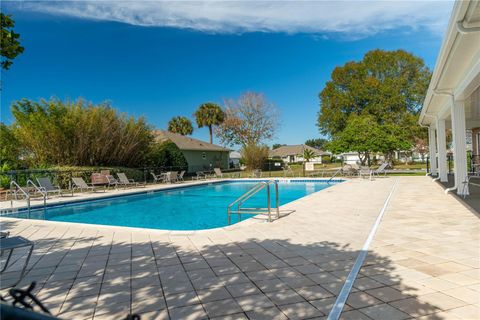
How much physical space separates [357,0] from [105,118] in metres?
13.9

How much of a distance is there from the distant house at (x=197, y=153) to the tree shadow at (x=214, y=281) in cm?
2089

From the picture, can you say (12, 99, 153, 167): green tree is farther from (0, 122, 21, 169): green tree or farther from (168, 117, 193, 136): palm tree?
(168, 117, 193, 136): palm tree

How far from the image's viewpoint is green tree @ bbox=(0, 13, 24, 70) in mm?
2904

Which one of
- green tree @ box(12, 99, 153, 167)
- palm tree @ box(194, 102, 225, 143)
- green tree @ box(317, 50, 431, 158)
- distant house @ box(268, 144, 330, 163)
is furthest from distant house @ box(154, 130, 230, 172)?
distant house @ box(268, 144, 330, 163)

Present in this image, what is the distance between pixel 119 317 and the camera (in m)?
2.43

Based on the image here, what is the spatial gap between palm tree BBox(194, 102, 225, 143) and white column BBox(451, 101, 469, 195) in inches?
1218

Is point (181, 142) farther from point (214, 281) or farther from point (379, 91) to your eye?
point (214, 281)

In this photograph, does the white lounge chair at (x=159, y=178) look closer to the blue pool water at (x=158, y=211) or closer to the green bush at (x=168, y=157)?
the green bush at (x=168, y=157)

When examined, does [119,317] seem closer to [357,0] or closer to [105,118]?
[357,0]

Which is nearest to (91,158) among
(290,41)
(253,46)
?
(253,46)

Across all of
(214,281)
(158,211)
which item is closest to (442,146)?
(158,211)

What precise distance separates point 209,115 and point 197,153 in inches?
413

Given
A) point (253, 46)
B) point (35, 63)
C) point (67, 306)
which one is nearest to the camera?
point (67, 306)

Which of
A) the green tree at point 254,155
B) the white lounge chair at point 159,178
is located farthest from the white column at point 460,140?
the green tree at point 254,155
